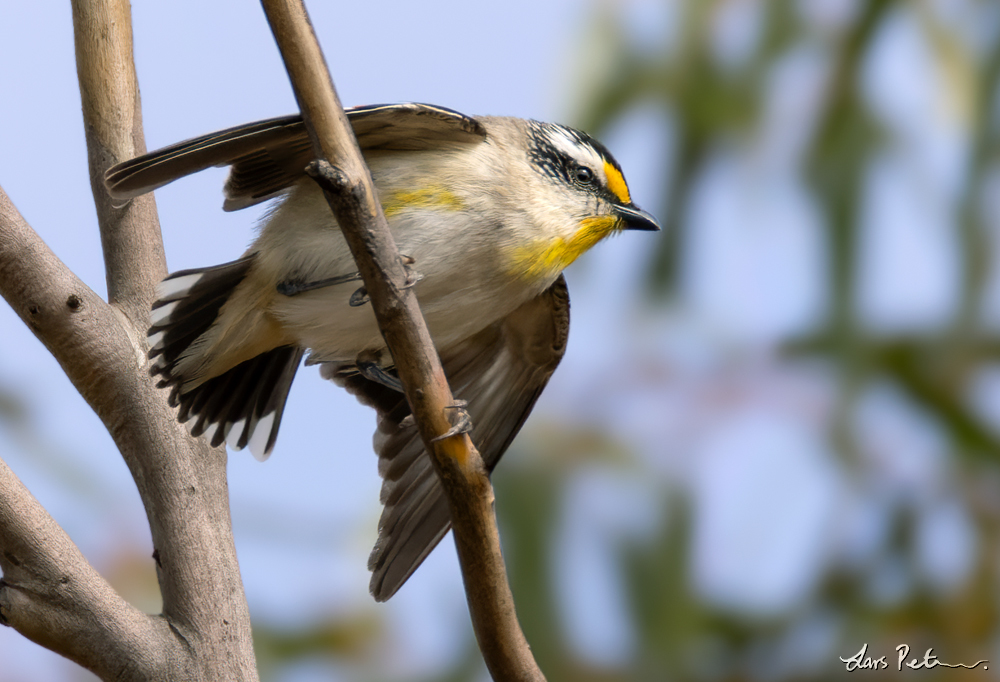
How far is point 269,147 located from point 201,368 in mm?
551

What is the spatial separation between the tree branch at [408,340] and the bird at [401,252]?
407 millimetres

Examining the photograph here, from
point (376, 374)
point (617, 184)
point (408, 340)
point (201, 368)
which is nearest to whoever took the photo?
point (408, 340)

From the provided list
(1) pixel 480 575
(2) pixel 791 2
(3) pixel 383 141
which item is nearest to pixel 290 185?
(3) pixel 383 141

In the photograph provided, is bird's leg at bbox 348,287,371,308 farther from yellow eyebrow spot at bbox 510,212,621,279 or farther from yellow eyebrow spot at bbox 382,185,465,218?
yellow eyebrow spot at bbox 510,212,621,279

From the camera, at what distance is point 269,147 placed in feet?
6.54

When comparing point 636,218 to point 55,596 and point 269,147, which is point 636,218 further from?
point 55,596

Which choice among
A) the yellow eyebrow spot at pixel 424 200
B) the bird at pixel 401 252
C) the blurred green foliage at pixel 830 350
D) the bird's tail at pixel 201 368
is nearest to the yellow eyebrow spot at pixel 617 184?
the bird at pixel 401 252

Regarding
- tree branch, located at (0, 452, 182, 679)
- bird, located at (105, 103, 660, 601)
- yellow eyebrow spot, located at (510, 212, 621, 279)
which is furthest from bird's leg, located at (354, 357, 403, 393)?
tree branch, located at (0, 452, 182, 679)

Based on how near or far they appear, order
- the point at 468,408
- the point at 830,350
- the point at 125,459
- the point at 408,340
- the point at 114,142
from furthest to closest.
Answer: the point at 830,350
the point at 468,408
the point at 114,142
the point at 125,459
the point at 408,340

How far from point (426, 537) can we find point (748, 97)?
11.8 ft

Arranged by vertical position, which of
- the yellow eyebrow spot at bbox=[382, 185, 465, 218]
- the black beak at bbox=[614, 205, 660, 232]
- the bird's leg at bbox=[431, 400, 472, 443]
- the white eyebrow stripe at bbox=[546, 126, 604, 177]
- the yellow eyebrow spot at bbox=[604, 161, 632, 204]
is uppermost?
the white eyebrow stripe at bbox=[546, 126, 604, 177]

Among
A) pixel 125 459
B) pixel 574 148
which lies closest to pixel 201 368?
pixel 125 459

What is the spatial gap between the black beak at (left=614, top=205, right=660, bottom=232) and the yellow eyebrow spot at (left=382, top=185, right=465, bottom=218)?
1.67 feet

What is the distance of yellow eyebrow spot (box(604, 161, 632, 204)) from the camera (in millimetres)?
2420
